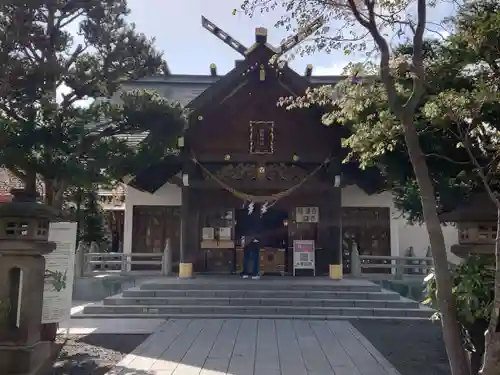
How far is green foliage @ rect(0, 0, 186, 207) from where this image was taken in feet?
21.2

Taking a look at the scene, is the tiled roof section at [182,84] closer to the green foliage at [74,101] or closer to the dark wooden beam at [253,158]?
the dark wooden beam at [253,158]

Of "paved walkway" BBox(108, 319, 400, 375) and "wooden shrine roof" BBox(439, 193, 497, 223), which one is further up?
"wooden shrine roof" BBox(439, 193, 497, 223)

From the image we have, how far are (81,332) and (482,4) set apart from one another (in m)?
8.24

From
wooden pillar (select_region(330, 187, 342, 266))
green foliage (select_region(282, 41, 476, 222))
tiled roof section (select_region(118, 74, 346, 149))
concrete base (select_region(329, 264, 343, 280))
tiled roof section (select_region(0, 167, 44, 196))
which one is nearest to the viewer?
green foliage (select_region(282, 41, 476, 222))

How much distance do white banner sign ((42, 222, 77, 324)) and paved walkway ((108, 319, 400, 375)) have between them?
4.20 ft

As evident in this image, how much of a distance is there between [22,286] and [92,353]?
174 centimetres

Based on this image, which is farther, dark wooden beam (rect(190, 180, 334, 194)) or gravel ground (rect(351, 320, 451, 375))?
dark wooden beam (rect(190, 180, 334, 194))

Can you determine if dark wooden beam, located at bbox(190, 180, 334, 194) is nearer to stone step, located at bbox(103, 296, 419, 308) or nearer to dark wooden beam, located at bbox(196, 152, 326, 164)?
dark wooden beam, located at bbox(196, 152, 326, 164)

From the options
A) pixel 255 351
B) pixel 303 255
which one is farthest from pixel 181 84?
pixel 255 351

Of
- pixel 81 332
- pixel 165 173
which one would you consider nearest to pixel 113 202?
pixel 165 173

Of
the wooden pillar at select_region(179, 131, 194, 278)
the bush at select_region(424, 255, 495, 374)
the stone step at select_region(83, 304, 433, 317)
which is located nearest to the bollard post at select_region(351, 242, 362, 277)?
the stone step at select_region(83, 304, 433, 317)

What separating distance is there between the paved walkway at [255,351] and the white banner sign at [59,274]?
1.28 m

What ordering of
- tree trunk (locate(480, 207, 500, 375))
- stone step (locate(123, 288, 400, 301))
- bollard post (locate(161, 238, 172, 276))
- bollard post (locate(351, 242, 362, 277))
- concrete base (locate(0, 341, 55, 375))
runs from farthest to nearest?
bollard post (locate(161, 238, 172, 276)), bollard post (locate(351, 242, 362, 277)), stone step (locate(123, 288, 400, 301)), concrete base (locate(0, 341, 55, 375)), tree trunk (locate(480, 207, 500, 375))

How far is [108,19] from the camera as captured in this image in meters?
7.82
